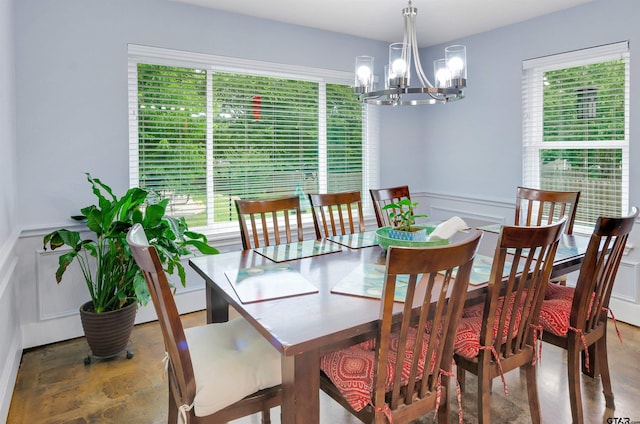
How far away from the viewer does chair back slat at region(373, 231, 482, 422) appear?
1253 mm

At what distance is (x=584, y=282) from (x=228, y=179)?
2.71m

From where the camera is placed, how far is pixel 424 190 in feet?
15.8

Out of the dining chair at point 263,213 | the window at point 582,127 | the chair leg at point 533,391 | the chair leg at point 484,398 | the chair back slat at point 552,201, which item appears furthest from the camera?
the window at point 582,127

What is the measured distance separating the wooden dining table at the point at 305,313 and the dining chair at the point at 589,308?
16cm

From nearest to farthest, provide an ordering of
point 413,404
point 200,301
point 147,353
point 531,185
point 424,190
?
point 413,404 < point 147,353 < point 200,301 < point 531,185 < point 424,190

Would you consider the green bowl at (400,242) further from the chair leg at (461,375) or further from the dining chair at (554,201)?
the dining chair at (554,201)

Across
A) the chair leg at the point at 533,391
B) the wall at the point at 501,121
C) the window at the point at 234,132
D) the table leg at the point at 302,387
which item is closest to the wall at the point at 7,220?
the window at the point at 234,132

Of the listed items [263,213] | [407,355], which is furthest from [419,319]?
[263,213]

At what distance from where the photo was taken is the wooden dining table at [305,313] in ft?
4.32

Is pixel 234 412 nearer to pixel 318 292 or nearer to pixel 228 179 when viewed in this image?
pixel 318 292

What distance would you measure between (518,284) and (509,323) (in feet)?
0.53

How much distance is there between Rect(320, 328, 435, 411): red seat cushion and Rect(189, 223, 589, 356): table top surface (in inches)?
5.9

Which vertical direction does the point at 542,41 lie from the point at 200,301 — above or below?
above

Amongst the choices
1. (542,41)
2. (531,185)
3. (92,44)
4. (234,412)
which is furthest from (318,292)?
(542,41)
